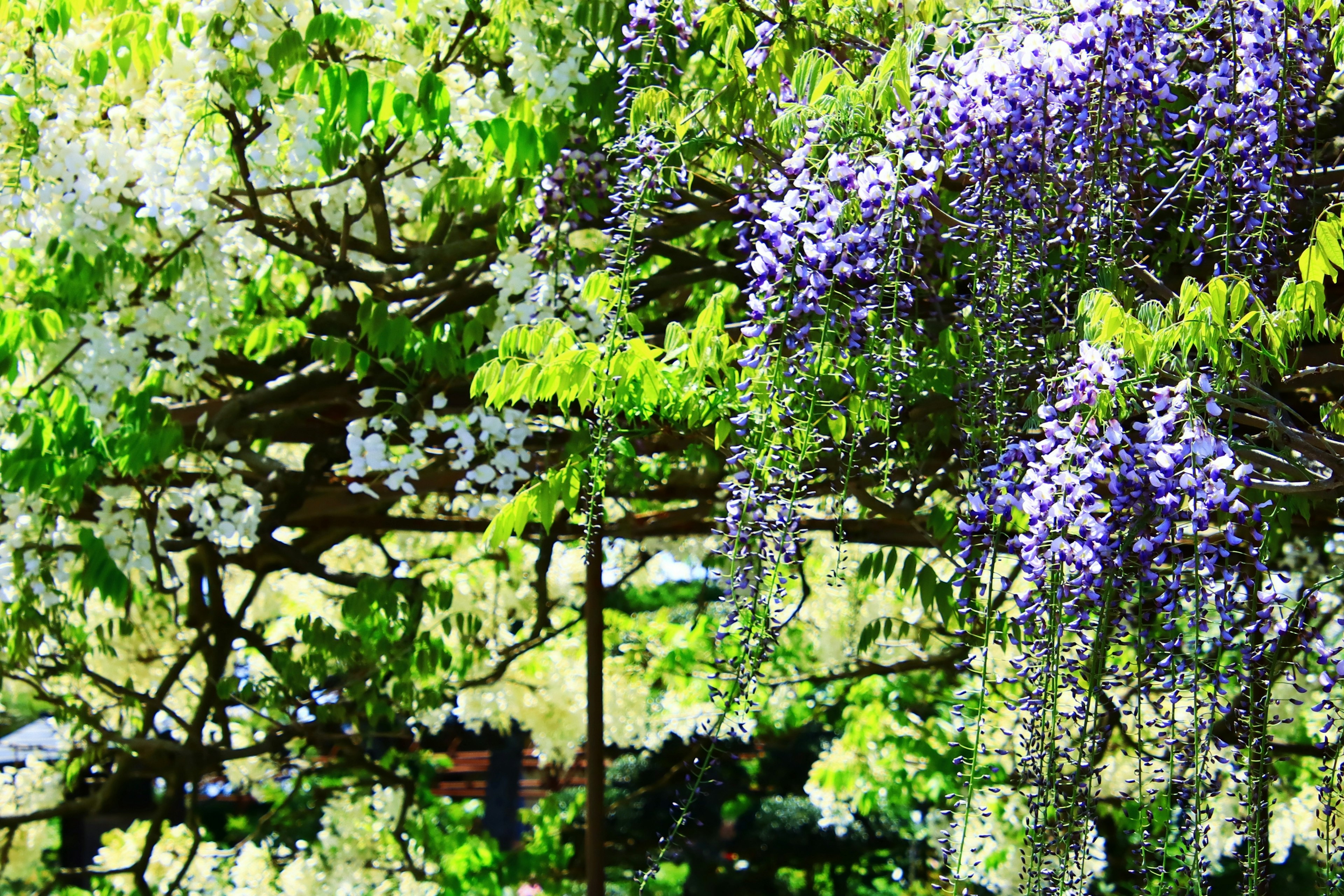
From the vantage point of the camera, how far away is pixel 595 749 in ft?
11.6

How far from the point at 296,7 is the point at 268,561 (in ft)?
6.92

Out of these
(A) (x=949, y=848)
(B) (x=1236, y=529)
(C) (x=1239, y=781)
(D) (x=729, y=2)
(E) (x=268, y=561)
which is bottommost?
(A) (x=949, y=848)

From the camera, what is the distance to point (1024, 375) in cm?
201

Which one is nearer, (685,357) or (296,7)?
(685,357)

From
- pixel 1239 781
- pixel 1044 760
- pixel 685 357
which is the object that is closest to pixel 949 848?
pixel 1044 760

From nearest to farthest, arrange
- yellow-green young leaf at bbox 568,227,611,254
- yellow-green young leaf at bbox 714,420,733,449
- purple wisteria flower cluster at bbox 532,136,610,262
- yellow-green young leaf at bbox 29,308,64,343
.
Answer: yellow-green young leaf at bbox 714,420,733,449 → purple wisteria flower cluster at bbox 532,136,610,262 → yellow-green young leaf at bbox 568,227,611,254 → yellow-green young leaf at bbox 29,308,64,343

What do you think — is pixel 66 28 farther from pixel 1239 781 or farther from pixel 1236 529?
pixel 1239 781

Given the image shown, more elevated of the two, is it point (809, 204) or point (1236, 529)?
point (809, 204)

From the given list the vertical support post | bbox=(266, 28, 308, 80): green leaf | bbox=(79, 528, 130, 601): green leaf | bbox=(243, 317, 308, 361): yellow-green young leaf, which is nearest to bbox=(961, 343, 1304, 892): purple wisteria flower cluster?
bbox=(266, 28, 308, 80): green leaf

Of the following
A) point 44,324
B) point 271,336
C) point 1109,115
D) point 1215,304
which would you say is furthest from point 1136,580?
point 44,324

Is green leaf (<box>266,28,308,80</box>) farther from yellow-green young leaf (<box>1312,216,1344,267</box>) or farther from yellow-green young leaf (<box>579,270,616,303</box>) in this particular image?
yellow-green young leaf (<box>1312,216,1344,267</box>)

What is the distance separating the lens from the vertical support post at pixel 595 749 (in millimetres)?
3496

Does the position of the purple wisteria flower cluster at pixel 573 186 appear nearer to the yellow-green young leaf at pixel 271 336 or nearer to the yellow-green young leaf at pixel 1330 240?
the yellow-green young leaf at pixel 271 336

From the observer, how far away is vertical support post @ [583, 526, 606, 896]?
3496 mm
